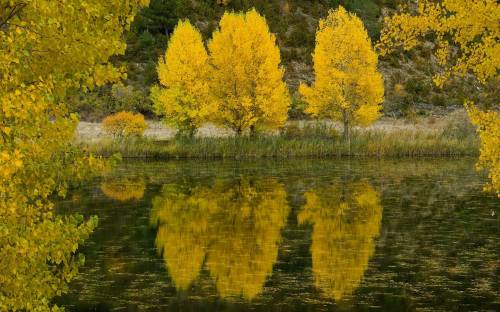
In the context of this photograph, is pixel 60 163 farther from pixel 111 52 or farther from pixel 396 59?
pixel 396 59

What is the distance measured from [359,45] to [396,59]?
34423mm

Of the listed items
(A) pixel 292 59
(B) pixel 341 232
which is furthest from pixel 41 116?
(A) pixel 292 59

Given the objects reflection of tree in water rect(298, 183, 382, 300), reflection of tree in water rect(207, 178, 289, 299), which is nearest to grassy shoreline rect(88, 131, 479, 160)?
reflection of tree in water rect(207, 178, 289, 299)

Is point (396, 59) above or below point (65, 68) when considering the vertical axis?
above

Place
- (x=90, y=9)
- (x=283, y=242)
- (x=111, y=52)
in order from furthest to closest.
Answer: (x=283, y=242), (x=111, y=52), (x=90, y=9)

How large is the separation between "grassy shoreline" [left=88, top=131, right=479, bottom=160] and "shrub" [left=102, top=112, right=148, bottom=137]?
1.03 metres

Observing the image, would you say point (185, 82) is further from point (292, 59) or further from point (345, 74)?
point (292, 59)

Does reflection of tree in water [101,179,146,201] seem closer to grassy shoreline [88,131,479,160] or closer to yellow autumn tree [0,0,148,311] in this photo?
grassy shoreline [88,131,479,160]

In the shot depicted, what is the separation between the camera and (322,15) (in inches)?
Result: 3583

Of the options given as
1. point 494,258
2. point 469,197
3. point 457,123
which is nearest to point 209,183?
point 469,197

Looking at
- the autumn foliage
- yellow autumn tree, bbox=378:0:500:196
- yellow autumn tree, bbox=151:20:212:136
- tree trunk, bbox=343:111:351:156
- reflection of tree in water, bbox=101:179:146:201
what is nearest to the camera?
yellow autumn tree, bbox=378:0:500:196

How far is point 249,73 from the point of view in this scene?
52.0m

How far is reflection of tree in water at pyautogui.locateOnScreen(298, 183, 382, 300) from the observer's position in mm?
17781

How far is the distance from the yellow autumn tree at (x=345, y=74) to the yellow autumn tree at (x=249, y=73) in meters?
2.36
